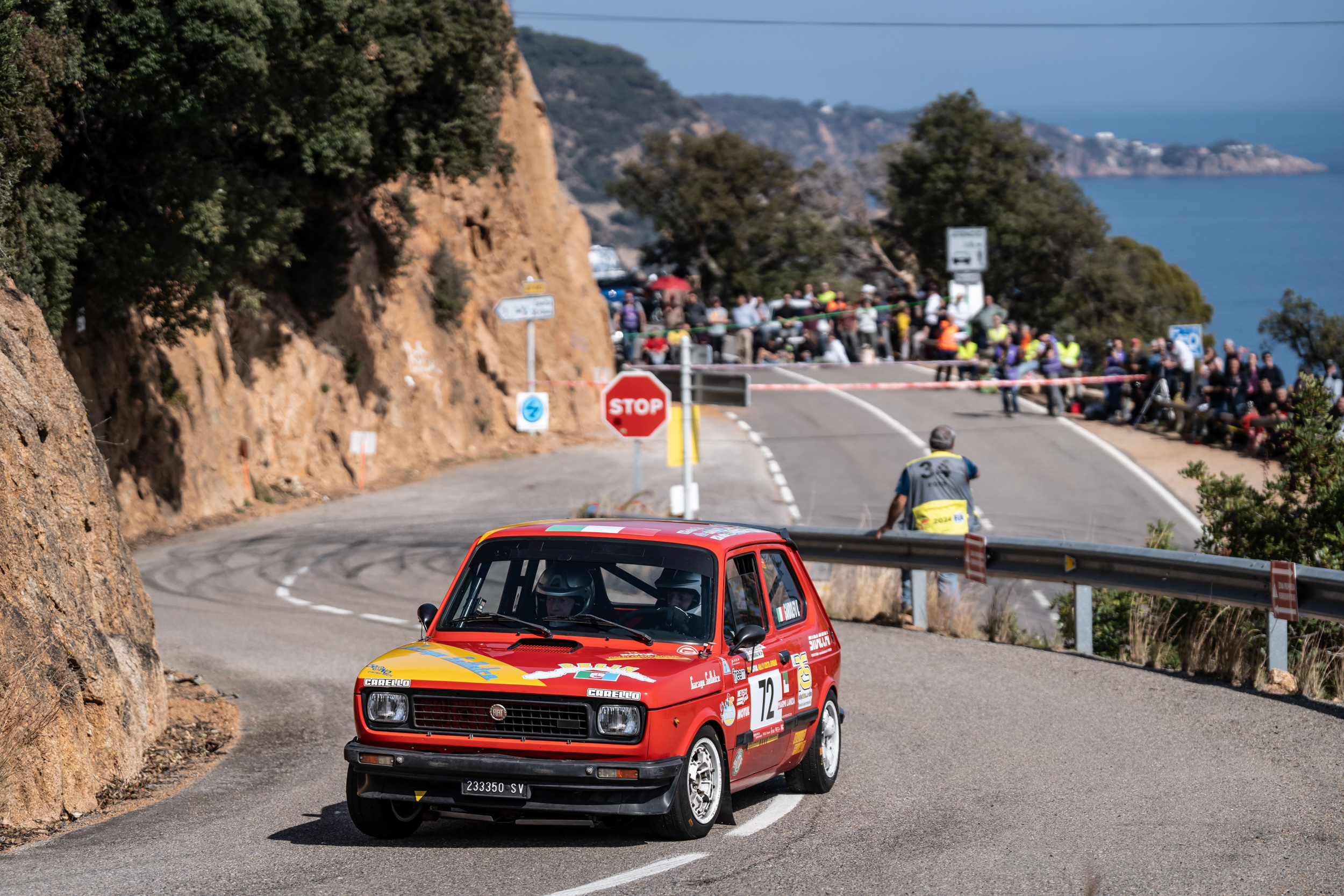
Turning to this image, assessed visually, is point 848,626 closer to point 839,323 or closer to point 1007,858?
point 1007,858

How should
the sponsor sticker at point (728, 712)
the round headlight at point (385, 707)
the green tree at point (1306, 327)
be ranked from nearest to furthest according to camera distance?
the round headlight at point (385, 707)
the sponsor sticker at point (728, 712)
the green tree at point (1306, 327)

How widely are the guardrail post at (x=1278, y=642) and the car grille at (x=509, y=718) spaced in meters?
6.71

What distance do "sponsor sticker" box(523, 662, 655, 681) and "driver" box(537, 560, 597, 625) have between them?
0.83 m

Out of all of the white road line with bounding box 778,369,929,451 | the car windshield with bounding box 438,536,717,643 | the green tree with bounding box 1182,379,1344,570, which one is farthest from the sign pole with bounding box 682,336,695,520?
the white road line with bounding box 778,369,929,451

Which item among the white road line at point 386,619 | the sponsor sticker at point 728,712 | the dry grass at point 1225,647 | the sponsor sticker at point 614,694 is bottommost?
the white road line at point 386,619

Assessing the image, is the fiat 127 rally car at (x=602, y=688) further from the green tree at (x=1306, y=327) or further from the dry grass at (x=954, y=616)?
the green tree at (x=1306, y=327)

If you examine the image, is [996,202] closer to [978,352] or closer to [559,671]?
[978,352]

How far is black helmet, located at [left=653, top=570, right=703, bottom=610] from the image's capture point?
7.61 meters

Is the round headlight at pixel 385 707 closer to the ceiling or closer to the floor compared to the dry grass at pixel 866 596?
closer to the ceiling

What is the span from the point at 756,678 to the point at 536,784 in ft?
5.06

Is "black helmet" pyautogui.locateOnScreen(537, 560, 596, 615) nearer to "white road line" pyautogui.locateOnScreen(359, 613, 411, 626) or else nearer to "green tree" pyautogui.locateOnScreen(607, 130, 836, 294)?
"white road line" pyautogui.locateOnScreen(359, 613, 411, 626)

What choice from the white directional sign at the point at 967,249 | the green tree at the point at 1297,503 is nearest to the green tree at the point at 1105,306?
the white directional sign at the point at 967,249

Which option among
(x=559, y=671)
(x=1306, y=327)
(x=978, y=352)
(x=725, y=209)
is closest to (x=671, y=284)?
(x=978, y=352)

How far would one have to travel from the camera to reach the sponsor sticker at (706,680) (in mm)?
6973
